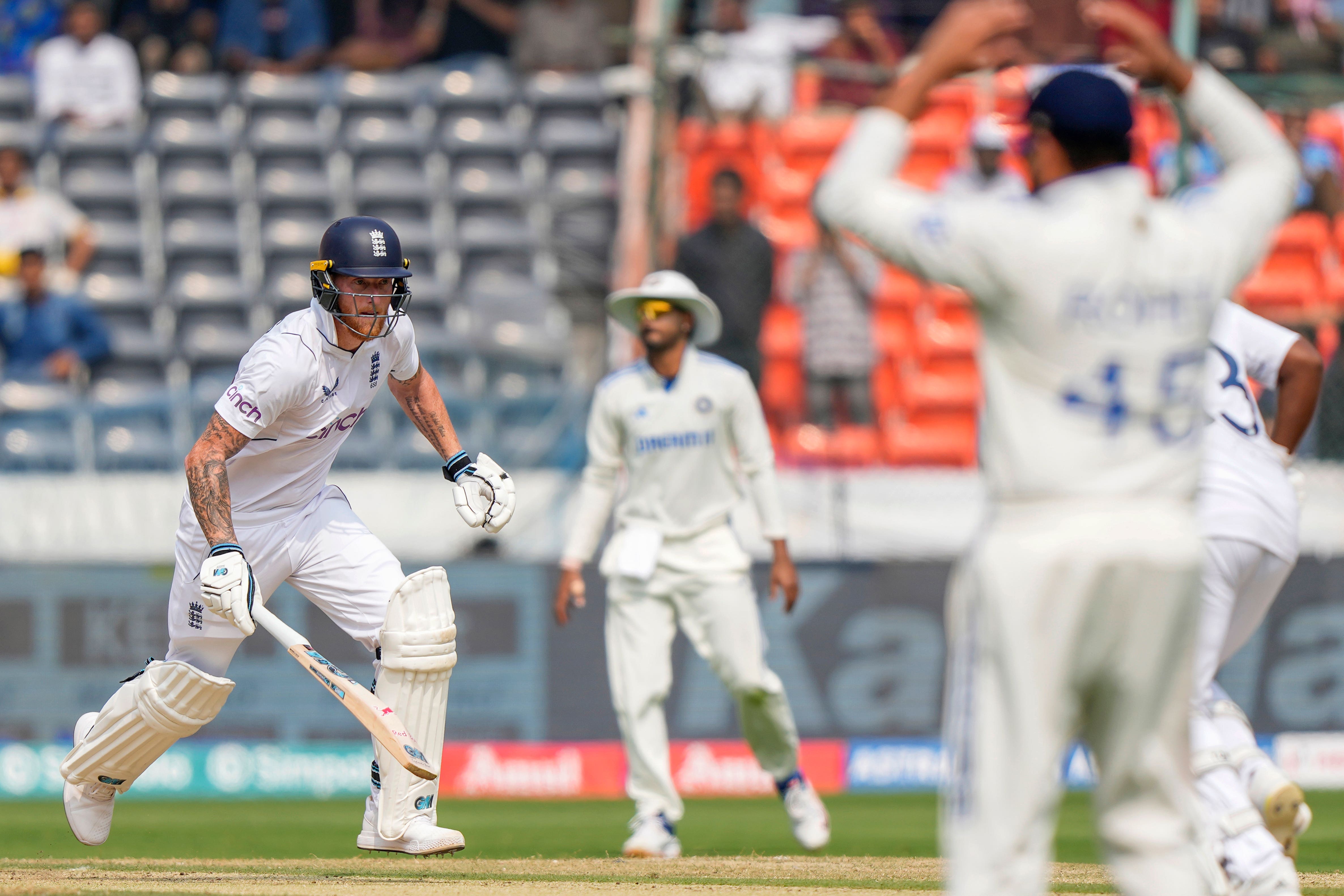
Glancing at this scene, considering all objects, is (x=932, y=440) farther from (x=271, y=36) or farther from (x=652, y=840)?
(x=271, y=36)

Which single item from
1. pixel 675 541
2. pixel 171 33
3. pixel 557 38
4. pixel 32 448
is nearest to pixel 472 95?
pixel 557 38

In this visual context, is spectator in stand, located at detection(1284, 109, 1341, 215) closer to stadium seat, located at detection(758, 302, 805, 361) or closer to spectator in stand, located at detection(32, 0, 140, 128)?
stadium seat, located at detection(758, 302, 805, 361)

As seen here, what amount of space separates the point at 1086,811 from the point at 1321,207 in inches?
212

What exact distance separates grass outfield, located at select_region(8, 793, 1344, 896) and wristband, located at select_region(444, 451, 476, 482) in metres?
1.46

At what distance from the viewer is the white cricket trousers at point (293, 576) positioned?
6.15 meters

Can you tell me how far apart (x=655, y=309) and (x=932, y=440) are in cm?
483

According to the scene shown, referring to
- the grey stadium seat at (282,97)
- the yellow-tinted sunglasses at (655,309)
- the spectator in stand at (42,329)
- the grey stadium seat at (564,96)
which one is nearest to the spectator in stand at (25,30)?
the grey stadium seat at (282,97)

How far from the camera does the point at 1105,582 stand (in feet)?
11.1

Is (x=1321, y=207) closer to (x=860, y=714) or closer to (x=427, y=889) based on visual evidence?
(x=860, y=714)

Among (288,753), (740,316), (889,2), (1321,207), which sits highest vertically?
(889,2)

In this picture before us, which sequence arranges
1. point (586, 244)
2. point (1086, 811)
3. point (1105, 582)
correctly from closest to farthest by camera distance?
point (1105, 582)
point (1086, 811)
point (586, 244)

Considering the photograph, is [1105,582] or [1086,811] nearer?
[1105,582]

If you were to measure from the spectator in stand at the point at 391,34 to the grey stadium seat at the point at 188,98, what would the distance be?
111cm

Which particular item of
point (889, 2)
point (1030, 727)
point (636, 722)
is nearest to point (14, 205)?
point (889, 2)
